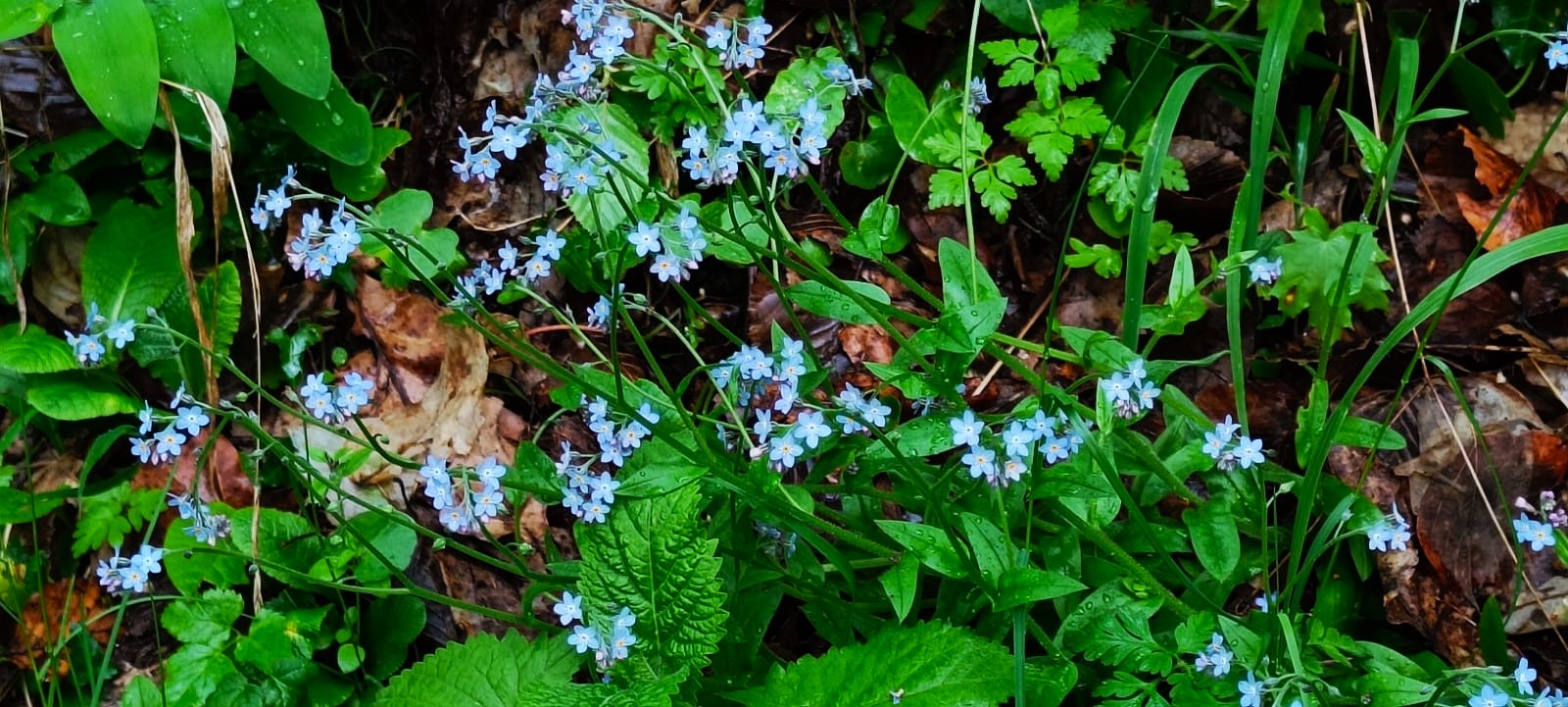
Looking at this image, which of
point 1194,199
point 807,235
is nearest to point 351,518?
point 807,235

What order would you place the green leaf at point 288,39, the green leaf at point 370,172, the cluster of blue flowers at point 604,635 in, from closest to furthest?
1. the cluster of blue flowers at point 604,635
2. the green leaf at point 288,39
3. the green leaf at point 370,172

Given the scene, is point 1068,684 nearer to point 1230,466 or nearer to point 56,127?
point 1230,466

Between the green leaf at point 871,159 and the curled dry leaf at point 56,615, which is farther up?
the green leaf at point 871,159

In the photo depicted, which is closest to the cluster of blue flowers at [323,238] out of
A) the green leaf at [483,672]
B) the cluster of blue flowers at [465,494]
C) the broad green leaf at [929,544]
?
the cluster of blue flowers at [465,494]

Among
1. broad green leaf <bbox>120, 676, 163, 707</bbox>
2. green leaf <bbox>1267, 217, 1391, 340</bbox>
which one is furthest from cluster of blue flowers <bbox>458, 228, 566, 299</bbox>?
green leaf <bbox>1267, 217, 1391, 340</bbox>

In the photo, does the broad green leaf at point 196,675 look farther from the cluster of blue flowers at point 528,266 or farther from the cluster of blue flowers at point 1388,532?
the cluster of blue flowers at point 1388,532

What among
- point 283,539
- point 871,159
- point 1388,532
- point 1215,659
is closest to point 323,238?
point 283,539

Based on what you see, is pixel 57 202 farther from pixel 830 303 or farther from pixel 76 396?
pixel 830 303
